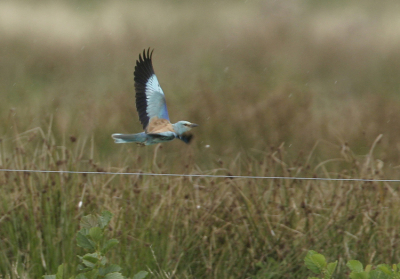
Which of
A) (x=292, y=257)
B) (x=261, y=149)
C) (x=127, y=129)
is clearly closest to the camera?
(x=127, y=129)

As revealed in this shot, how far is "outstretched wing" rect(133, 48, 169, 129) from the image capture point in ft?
5.45

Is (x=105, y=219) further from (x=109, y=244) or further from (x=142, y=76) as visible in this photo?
(x=142, y=76)

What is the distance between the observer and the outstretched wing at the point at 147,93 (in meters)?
1.66

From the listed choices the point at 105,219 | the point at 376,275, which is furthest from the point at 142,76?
the point at 376,275

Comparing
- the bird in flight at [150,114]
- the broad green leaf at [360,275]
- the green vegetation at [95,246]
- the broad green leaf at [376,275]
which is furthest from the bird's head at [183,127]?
the broad green leaf at [376,275]

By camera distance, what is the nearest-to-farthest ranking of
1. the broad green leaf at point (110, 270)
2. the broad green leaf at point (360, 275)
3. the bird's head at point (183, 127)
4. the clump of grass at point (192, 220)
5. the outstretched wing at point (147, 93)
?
the bird's head at point (183, 127) < the outstretched wing at point (147, 93) < the broad green leaf at point (360, 275) < the broad green leaf at point (110, 270) < the clump of grass at point (192, 220)

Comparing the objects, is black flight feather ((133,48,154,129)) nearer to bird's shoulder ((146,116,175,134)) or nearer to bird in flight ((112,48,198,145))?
bird in flight ((112,48,198,145))

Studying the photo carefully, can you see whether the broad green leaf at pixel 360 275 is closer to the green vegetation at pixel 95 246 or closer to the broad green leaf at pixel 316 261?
the broad green leaf at pixel 316 261

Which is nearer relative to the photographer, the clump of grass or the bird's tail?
the bird's tail

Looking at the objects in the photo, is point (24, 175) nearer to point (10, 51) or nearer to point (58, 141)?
point (58, 141)

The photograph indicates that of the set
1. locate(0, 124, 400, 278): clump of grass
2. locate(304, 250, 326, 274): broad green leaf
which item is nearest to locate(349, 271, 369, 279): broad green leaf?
locate(304, 250, 326, 274): broad green leaf

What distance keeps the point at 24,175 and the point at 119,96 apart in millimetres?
783

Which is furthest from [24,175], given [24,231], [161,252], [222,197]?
[222,197]

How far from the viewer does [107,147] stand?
3.99 meters
